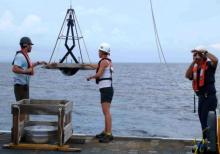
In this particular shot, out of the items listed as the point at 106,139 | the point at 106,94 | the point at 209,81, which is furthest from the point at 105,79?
the point at 209,81

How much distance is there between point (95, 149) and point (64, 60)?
1.95m

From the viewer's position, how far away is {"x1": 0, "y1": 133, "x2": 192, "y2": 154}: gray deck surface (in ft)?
28.1

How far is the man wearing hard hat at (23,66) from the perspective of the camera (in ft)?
30.1

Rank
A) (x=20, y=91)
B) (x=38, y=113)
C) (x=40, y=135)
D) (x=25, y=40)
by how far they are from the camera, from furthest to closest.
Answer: (x=20, y=91), (x=25, y=40), (x=40, y=135), (x=38, y=113)

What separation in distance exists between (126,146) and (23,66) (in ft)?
7.95

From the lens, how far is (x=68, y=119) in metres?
9.37

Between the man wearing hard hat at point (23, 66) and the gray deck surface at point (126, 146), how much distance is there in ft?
3.49

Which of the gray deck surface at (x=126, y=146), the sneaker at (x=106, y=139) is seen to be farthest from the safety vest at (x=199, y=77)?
the sneaker at (x=106, y=139)

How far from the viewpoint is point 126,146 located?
9039 mm

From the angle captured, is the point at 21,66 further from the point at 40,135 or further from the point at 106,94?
the point at 106,94

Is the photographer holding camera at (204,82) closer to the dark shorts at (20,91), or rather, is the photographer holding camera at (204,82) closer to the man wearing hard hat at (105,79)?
the man wearing hard hat at (105,79)

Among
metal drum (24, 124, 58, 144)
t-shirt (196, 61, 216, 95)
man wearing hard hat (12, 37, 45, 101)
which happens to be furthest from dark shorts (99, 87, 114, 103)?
t-shirt (196, 61, 216, 95)

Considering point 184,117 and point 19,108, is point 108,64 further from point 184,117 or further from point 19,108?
point 184,117

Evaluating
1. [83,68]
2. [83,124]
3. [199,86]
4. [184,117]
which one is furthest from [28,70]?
[184,117]
